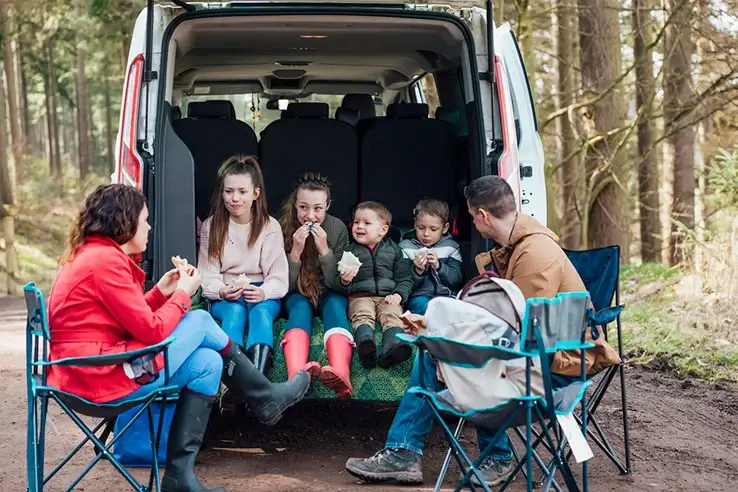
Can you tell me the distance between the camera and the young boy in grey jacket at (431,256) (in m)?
5.01

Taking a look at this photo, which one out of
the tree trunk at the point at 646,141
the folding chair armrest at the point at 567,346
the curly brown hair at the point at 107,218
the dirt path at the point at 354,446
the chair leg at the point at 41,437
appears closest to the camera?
the folding chair armrest at the point at 567,346

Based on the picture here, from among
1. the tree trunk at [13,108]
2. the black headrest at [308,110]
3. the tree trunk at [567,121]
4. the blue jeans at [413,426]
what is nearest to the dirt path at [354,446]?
the blue jeans at [413,426]

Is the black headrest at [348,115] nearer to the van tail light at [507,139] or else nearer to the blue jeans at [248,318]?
the van tail light at [507,139]

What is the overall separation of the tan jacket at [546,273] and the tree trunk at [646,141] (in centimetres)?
663

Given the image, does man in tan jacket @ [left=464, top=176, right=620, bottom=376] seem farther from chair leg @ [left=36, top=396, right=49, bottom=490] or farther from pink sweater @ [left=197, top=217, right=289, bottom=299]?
chair leg @ [left=36, top=396, right=49, bottom=490]

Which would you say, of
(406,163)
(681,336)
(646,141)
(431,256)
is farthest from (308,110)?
(646,141)

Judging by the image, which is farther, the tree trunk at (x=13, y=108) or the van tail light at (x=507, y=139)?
the tree trunk at (x=13, y=108)

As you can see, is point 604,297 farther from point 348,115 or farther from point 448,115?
point 348,115

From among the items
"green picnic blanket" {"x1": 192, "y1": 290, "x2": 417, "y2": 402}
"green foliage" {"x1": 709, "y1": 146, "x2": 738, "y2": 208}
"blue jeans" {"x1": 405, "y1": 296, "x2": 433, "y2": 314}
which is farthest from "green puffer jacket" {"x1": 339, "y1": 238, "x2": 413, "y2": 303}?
"green foliage" {"x1": 709, "y1": 146, "x2": 738, "y2": 208}

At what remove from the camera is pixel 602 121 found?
39.9 feet

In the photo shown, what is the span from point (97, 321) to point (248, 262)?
138cm

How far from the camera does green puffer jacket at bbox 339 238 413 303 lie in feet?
16.4

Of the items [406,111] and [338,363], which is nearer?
[338,363]

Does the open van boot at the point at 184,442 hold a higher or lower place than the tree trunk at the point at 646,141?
lower
